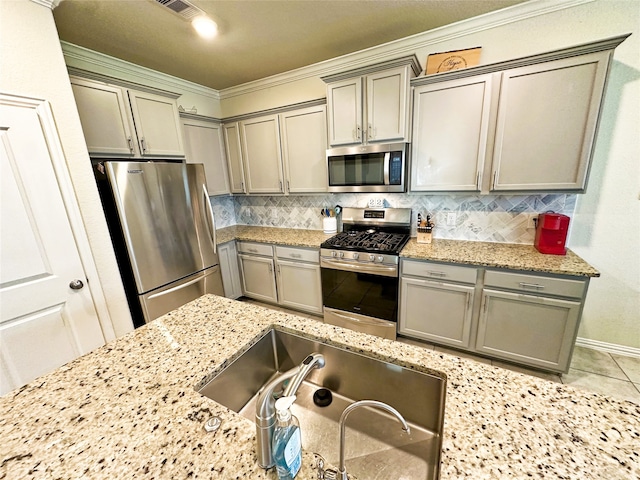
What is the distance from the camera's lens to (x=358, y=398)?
3.21 ft

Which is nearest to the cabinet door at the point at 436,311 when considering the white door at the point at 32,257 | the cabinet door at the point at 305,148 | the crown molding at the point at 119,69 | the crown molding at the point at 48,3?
the cabinet door at the point at 305,148

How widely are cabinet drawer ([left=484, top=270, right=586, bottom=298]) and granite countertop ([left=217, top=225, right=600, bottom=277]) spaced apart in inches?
2.3

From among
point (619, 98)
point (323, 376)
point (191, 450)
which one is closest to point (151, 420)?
point (191, 450)

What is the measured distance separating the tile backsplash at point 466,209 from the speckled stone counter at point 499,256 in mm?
112

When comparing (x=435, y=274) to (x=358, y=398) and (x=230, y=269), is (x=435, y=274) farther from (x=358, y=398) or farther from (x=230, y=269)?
(x=230, y=269)

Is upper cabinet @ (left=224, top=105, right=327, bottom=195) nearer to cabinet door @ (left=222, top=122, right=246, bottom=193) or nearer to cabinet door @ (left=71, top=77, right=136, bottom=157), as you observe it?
cabinet door @ (left=222, top=122, right=246, bottom=193)

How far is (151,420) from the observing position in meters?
0.68

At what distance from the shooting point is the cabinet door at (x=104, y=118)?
194cm

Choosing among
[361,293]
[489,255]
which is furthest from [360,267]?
[489,255]

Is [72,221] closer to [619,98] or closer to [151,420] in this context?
[151,420]

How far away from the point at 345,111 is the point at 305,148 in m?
0.60

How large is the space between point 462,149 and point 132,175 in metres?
2.56

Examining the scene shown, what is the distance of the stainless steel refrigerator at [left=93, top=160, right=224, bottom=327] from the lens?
189cm

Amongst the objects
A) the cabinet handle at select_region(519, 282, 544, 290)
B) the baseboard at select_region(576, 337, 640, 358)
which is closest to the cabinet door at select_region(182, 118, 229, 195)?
the cabinet handle at select_region(519, 282, 544, 290)
